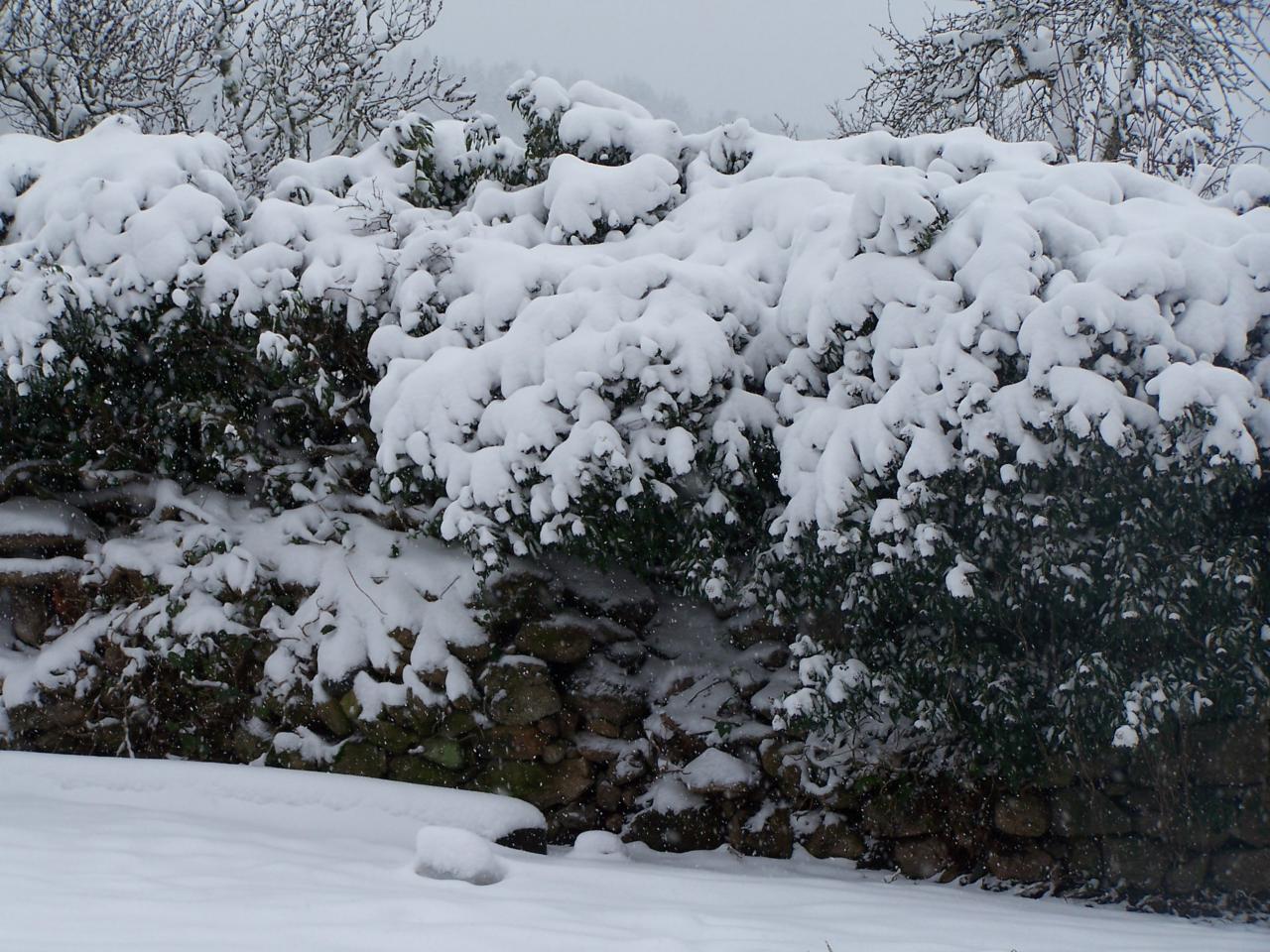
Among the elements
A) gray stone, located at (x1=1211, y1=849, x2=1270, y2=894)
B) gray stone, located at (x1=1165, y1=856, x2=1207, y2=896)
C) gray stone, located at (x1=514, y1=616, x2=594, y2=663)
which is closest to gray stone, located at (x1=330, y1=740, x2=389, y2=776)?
gray stone, located at (x1=514, y1=616, x2=594, y2=663)

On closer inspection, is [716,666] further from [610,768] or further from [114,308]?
[114,308]

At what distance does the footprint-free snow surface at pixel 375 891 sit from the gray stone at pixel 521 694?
1.48 feet

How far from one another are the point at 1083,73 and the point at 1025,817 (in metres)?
7.38

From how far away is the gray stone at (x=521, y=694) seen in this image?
15.4 ft

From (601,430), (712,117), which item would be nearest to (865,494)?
(601,430)

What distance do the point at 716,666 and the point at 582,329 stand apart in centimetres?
186

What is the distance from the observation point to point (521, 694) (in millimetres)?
4707

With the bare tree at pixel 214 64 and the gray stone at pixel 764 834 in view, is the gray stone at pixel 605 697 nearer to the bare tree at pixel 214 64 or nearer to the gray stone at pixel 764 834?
the gray stone at pixel 764 834

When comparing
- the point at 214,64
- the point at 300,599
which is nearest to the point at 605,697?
the point at 300,599

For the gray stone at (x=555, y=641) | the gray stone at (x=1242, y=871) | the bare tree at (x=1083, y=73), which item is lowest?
the gray stone at (x=1242, y=871)

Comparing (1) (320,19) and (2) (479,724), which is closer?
(2) (479,724)

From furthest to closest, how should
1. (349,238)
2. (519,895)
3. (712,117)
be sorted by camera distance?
(712,117)
(349,238)
(519,895)

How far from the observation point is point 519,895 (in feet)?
10.3

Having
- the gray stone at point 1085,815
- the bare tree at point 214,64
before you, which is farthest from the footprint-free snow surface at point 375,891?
the bare tree at point 214,64
